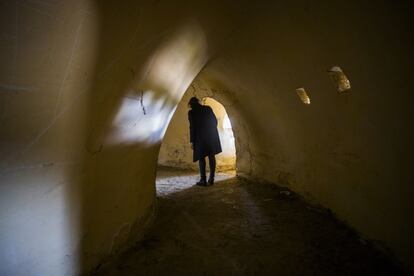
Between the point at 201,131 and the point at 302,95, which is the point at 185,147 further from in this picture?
the point at 302,95

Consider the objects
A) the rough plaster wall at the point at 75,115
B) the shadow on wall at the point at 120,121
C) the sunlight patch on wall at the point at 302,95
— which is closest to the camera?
the rough plaster wall at the point at 75,115

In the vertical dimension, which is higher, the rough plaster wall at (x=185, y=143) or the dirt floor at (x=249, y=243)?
the rough plaster wall at (x=185, y=143)

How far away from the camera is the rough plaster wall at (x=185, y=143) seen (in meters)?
7.99

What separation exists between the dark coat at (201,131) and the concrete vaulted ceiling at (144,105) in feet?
6.57

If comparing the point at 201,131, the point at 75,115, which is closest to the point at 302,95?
the point at 201,131

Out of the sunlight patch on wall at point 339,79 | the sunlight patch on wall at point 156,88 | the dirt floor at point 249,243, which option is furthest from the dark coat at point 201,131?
the sunlight patch on wall at point 339,79

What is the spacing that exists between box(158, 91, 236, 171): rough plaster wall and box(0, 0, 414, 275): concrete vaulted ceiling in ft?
13.2

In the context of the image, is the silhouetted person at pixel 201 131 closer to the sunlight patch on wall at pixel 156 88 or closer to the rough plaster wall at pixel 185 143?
the rough plaster wall at pixel 185 143

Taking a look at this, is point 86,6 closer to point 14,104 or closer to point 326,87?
point 14,104

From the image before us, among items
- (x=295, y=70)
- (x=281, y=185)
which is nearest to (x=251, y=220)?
(x=281, y=185)

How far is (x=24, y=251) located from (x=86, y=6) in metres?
1.23

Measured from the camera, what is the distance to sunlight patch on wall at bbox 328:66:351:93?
276 cm

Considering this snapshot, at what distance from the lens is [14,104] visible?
1261 millimetres

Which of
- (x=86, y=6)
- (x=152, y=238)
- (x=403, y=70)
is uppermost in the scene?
(x=86, y=6)
